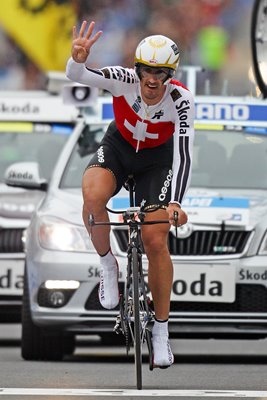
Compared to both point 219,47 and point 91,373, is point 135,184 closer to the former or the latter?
point 91,373

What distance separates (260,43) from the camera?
17.2 metres

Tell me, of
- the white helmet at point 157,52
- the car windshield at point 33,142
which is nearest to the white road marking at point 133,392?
the white helmet at point 157,52


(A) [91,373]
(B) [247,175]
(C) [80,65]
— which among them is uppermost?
(C) [80,65]

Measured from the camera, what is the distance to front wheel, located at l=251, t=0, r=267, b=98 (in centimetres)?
1677

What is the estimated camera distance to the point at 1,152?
20.2 meters

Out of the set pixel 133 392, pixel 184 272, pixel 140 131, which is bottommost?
pixel 133 392

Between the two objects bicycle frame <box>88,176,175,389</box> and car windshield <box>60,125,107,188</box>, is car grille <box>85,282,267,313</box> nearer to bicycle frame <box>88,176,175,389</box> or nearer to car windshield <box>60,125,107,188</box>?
car windshield <box>60,125,107,188</box>

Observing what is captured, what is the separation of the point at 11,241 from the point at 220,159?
9.30ft

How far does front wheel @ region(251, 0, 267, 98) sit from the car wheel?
2640 millimetres

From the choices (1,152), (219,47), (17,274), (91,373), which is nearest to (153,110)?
(91,373)

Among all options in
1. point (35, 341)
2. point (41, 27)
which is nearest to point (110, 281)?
point (35, 341)

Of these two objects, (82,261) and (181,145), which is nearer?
(181,145)

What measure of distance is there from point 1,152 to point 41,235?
4.94 meters

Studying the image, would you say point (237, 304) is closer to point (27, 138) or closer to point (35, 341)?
point (35, 341)
